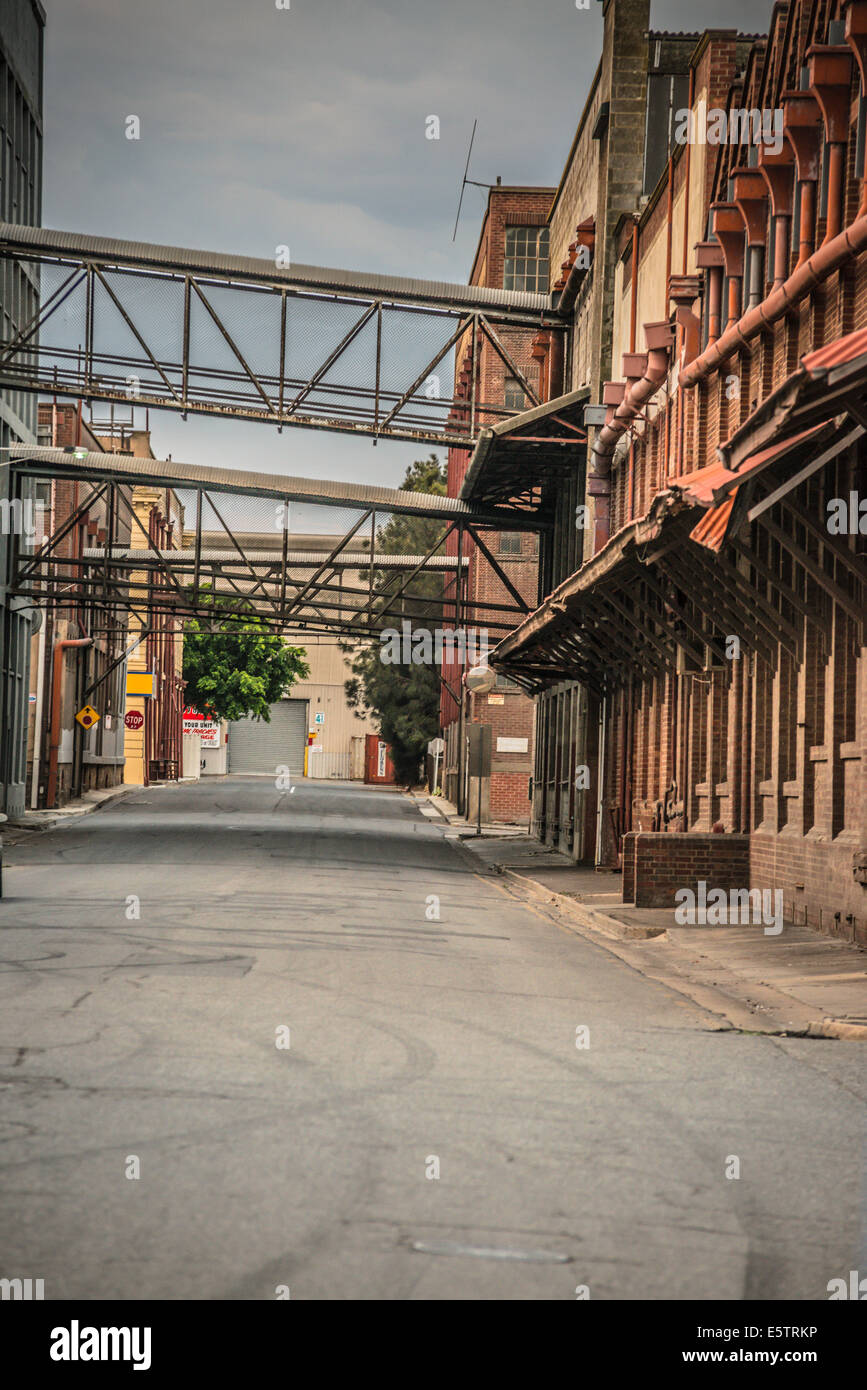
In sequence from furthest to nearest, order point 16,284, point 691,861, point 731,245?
point 16,284, point 731,245, point 691,861

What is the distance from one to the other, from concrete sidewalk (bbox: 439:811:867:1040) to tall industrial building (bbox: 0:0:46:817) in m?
19.9

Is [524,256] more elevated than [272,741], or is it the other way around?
[524,256]

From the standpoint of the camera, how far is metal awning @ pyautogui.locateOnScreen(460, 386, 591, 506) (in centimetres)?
2966

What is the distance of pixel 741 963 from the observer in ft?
44.5

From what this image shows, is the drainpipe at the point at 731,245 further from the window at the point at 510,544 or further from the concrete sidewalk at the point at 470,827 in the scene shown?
the window at the point at 510,544

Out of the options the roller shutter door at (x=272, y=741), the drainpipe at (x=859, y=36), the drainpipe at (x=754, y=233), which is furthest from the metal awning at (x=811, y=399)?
the roller shutter door at (x=272, y=741)

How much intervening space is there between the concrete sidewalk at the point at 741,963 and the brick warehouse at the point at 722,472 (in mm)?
653

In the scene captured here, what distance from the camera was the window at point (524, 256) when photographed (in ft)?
181

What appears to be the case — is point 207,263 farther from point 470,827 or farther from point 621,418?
point 470,827

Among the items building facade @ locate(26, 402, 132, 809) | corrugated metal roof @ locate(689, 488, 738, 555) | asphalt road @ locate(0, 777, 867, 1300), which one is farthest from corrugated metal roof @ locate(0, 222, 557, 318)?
asphalt road @ locate(0, 777, 867, 1300)

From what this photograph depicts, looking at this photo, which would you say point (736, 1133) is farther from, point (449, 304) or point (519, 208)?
point (519, 208)

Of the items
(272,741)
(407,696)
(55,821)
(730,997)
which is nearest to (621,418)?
(730,997)

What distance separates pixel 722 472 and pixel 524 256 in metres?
43.3

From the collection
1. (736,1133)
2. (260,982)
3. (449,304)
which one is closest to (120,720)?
(449,304)
